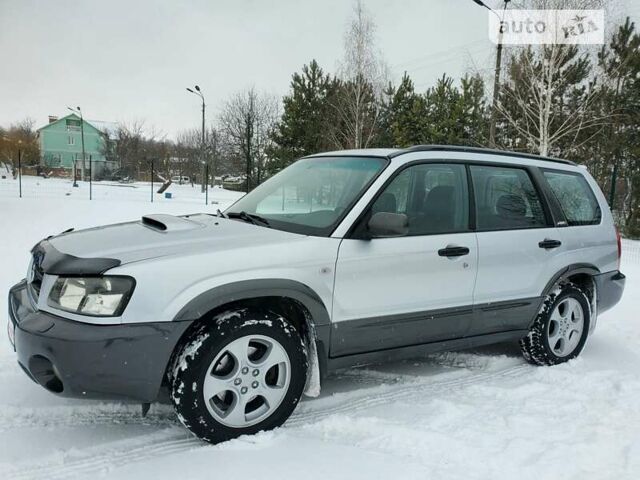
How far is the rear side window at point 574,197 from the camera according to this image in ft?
14.2

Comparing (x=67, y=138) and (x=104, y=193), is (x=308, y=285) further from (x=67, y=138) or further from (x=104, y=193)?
(x=67, y=138)

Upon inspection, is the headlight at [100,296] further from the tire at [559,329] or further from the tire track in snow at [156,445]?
the tire at [559,329]

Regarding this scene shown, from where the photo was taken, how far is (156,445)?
277 centimetres

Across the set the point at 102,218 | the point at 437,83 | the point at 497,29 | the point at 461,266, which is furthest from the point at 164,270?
the point at 437,83

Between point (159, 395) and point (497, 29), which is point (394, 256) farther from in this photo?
point (497, 29)

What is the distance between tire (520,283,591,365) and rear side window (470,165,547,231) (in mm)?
687

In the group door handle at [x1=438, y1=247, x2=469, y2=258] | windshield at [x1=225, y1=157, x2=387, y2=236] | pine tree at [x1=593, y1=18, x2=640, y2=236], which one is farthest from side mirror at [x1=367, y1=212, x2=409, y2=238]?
pine tree at [x1=593, y1=18, x2=640, y2=236]

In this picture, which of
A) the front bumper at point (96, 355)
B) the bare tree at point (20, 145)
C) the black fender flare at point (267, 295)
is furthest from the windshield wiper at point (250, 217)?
the bare tree at point (20, 145)

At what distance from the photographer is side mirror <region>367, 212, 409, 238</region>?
3.00m

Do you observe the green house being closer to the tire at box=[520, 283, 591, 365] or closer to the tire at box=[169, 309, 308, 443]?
the tire at box=[520, 283, 591, 365]

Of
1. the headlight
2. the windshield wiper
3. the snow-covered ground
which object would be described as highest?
the windshield wiper

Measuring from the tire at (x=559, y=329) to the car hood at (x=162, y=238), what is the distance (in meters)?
2.36

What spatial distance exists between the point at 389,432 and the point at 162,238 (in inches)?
70.0

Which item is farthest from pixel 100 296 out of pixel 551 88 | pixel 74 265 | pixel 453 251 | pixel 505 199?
pixel 551 88
